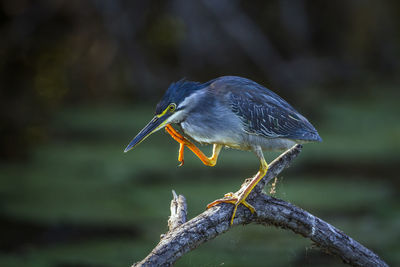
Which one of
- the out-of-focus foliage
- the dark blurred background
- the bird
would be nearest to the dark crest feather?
the bird

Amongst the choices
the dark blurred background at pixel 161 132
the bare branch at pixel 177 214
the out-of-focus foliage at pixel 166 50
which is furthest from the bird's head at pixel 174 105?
the out-of-focus foliage at pixel 166 50

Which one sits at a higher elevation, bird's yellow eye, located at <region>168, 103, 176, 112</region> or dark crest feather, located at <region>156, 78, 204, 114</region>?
dark crest feather, located at <region>156, 78, 204, 114</region>

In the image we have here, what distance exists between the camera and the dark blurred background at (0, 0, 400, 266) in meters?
5.62

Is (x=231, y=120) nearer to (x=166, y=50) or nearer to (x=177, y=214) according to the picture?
(x=177, y=214)

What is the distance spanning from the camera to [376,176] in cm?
706

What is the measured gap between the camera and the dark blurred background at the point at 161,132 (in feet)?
18.4

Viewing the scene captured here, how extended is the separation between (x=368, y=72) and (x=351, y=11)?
126 cm

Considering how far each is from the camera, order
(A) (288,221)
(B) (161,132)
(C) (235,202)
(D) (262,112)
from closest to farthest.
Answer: (C) (235,202), (A) (288,221), (D) (262,112), (B) (161,132)

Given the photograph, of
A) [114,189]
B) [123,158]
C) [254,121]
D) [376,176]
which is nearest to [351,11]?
[376,176]

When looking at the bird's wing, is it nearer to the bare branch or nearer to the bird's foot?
the bird's foot

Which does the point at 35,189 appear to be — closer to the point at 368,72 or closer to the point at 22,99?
the point at 22,99

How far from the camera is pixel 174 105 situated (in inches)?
124

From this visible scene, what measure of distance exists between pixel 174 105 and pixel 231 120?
13.2 inches

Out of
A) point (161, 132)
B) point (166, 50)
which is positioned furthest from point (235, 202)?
point (166, 50)
